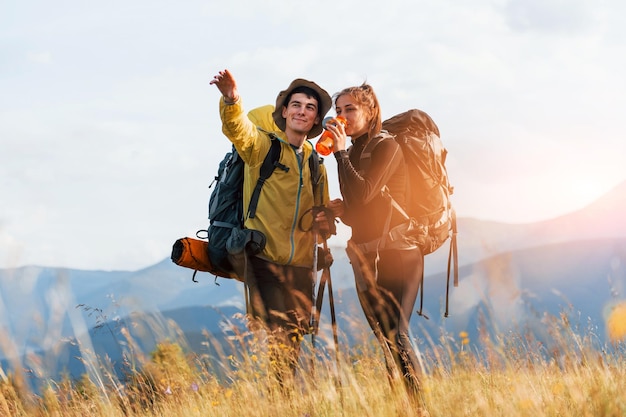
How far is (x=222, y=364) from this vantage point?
545cm

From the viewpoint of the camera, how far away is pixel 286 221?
A: 5.09 metres

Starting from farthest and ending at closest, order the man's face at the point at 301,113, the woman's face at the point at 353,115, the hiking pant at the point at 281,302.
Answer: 1. the man's face at the point at 301,113
2. the hiking pant at the point at 281,302
3. the woman's face at the point at 353,115

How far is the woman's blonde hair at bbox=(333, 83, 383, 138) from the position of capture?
15.8 feet

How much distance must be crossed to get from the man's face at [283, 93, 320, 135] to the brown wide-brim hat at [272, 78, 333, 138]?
83 mm

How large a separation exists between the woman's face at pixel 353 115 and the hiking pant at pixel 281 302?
3.65 ft

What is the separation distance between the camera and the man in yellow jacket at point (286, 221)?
5020 millimetres

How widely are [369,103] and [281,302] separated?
1.54 metres

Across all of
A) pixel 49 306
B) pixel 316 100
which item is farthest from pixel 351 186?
pixel 49 306

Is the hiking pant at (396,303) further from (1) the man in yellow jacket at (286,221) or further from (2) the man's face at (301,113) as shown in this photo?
(2) the man's face at (301,113)

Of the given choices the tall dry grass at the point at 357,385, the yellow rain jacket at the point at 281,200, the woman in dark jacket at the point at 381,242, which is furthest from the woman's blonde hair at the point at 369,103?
the tall dry grass at the point at 357,385

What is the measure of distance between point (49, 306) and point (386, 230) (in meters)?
2.74

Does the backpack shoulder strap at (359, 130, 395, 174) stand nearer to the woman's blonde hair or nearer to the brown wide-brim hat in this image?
the woman's blonde hair

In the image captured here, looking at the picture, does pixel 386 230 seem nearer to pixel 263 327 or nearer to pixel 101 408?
pixel 263 327

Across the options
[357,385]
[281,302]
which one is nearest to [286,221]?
[281,302]
